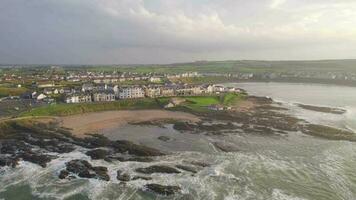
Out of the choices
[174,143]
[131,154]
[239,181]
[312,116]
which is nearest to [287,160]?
[239,181]

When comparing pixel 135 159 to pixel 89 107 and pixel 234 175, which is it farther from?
pixel 89 107

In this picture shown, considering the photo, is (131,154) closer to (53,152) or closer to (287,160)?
(53,152)

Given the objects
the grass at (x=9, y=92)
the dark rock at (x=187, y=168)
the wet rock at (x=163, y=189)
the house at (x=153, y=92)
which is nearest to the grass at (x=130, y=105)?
the house at (x=153, y=92)

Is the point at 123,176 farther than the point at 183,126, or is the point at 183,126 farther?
the point at 183,126

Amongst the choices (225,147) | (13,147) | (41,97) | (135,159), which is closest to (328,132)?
(225,147)

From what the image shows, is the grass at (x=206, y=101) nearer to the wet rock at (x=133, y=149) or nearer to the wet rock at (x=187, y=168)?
the wet rock at (x=133, y=149)

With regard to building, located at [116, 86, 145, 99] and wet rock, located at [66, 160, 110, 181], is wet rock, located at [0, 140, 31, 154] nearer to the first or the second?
wet rock, located at [66, 160, 110, 181]
